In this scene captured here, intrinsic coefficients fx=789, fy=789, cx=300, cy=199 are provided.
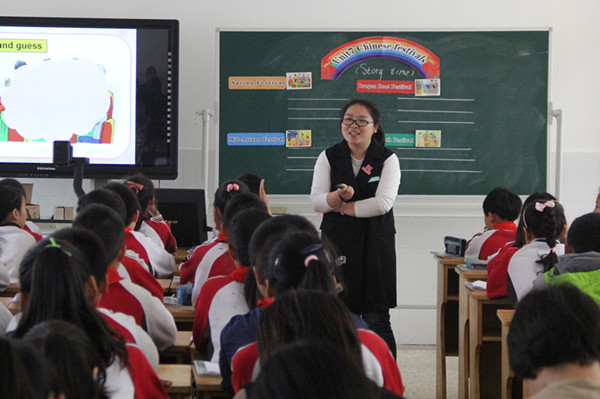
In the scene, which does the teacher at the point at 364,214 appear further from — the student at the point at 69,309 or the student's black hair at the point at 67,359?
the student's black hair at the point at 67,359

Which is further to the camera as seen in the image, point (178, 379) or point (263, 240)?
point (263, 240)

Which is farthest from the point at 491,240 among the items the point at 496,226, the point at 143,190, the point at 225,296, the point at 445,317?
the point at 225,296

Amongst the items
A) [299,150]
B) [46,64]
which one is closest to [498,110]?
[299,150]

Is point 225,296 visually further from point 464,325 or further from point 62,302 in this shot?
point 464,325

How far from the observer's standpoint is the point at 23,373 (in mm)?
1005

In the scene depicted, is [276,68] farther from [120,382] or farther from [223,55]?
[120,382]

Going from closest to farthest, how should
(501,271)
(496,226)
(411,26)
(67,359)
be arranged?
(67,359), (501,271), (496,226), (411,26)

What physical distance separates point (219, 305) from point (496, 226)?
254cm

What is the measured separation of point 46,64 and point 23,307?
Result: 14.0 feet

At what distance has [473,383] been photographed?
12.8 ft

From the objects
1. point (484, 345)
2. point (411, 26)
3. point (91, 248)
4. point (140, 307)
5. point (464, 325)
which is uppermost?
point (411, 26)

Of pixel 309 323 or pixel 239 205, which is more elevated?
pixel 239 205

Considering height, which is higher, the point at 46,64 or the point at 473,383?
the point at 46,64

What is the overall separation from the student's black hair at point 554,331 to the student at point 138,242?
2.43 m
